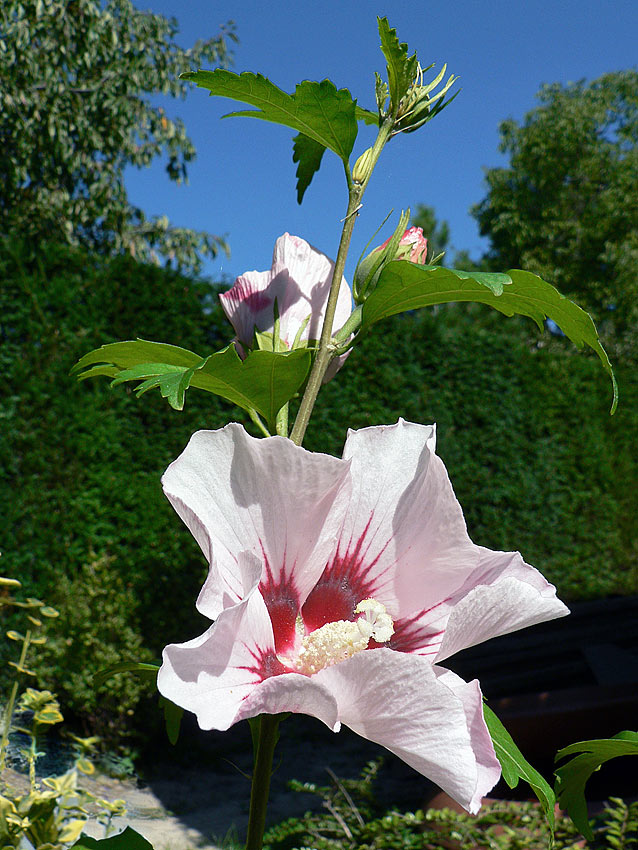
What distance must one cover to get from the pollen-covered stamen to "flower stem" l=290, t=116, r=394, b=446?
190 millimetres

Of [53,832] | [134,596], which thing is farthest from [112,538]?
[53,832]

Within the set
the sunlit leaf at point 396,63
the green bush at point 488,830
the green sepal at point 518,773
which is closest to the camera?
the green sepal at point 518,773

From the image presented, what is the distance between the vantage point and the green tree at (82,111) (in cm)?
855

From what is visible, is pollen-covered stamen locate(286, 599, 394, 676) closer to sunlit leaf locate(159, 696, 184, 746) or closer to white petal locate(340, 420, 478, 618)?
white petal locate(340, 420, 478, 618)

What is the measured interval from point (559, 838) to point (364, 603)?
1.77m

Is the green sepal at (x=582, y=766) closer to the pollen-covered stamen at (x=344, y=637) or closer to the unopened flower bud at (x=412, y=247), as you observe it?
the pollen-covered stamen at (x=344, y=637)

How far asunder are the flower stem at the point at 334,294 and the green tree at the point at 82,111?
792cm

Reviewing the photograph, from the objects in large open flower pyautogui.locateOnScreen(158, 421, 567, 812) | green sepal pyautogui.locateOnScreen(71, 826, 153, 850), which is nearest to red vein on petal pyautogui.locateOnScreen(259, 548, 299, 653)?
large open flower pyautogui.locateOnScreen(158, 421, 567, 812)

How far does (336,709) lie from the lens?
18.4 inches

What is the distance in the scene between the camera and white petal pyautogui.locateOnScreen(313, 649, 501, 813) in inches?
18.2

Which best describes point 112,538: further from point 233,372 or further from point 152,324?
point 233,372

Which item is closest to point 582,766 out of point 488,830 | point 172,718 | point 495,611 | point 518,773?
point 518,773

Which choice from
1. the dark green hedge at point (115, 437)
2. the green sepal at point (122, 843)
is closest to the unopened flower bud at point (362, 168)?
the green sepal at point (122, 843)

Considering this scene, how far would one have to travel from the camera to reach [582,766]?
70cm
